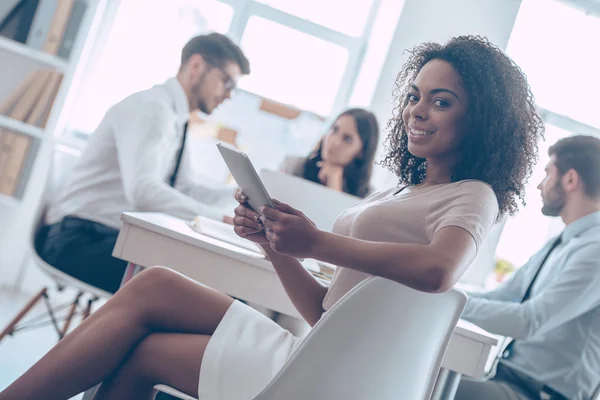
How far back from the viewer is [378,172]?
151 inches

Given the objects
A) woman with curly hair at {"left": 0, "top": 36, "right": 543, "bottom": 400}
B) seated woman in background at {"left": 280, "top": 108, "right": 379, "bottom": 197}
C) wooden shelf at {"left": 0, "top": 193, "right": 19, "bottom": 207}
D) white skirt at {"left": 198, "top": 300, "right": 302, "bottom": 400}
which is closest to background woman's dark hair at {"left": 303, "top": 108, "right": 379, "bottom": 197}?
seated woman in background at {"left": 280, "top": 108, "right": 379, "bottom": 197}

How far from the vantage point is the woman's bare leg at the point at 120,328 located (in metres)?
1.19

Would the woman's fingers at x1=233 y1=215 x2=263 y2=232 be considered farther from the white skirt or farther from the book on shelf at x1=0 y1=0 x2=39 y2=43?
the book on shelf at x1=0 y1=0 x2=39 y2=43

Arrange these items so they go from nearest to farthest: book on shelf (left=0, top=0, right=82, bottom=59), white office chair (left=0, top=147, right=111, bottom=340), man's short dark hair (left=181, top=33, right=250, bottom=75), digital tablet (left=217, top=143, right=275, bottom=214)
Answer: digital tablet (left=217, top=143, right=275, bottom=214), white office chair (left=0, top=147, right=111, bottom=340), man's short dark hair (left=181, top=33, right=250, bottom=75), book on shelf (left=0, top=0, right=82, bottom=59)

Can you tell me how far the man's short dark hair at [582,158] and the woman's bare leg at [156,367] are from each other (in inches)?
65.2

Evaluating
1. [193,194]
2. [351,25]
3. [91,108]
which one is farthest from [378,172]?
[91,108]

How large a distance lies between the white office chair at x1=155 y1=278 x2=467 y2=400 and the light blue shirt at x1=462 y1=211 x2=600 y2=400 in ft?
3.56

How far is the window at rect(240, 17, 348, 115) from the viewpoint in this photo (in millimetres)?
3936

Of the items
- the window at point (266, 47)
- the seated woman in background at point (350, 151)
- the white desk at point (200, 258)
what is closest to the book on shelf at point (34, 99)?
the window at point (266, 47)

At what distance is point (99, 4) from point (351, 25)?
149cm

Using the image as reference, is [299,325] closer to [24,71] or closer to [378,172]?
[378,172]

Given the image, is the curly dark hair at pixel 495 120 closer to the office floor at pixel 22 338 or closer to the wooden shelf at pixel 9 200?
the office floor at pixel 22 338

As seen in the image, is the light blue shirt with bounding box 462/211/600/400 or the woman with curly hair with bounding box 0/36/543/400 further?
the light blue shirt with bounding box 462/211/600/400

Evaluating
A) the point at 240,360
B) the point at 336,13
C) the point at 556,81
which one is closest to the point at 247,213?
the point at 240,360
